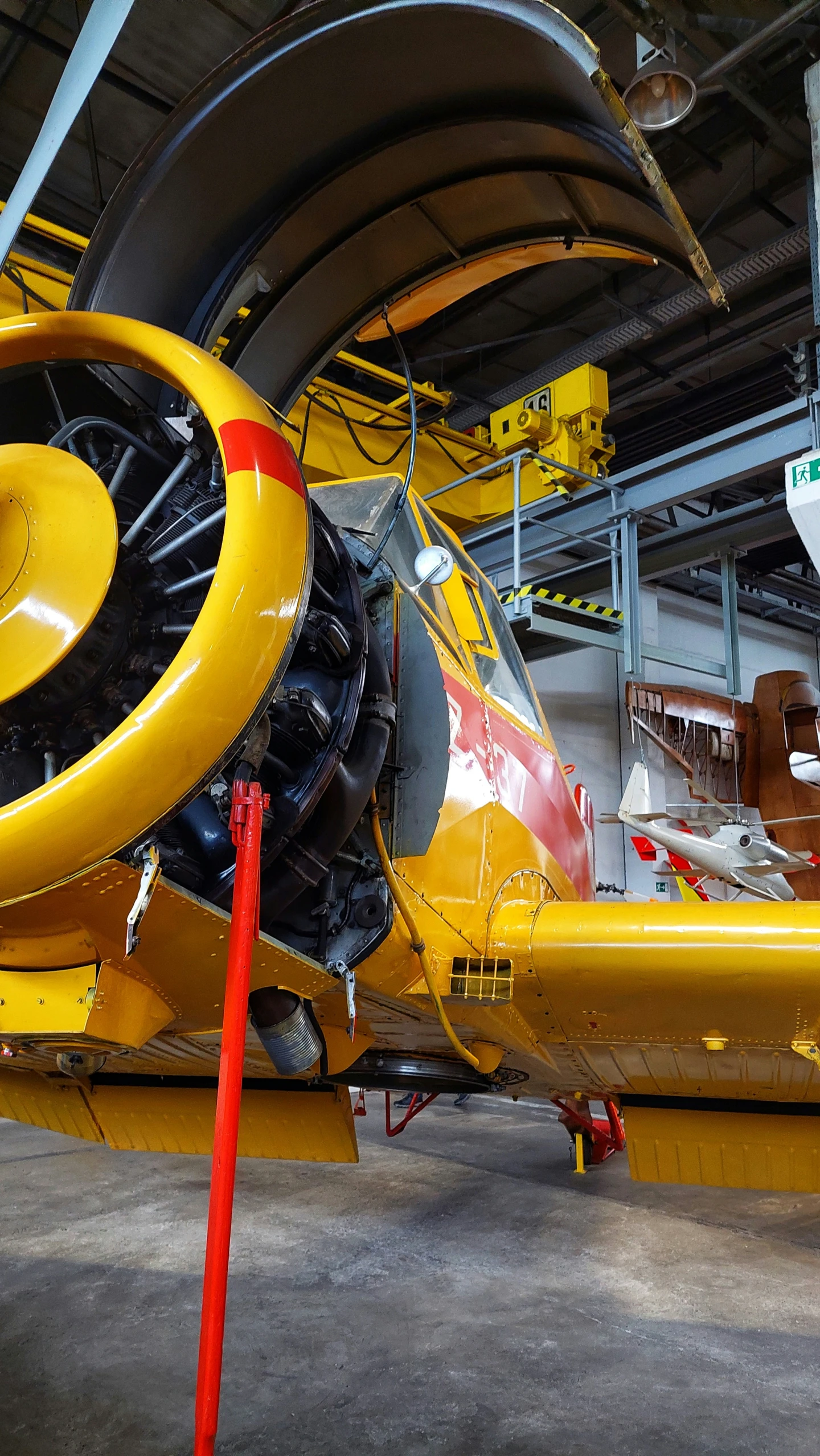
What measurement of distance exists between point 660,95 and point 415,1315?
5514mm

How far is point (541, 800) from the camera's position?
3.63 m

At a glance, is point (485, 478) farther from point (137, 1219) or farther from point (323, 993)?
point (323, 993)

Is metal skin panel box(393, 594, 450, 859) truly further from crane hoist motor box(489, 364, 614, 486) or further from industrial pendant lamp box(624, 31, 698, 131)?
crane hoist motor box(489, 364, 614, 486)

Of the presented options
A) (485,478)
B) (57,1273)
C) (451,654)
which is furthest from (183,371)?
(485,478)

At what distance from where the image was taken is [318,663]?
216cm

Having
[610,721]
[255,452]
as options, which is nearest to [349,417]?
[255,452]

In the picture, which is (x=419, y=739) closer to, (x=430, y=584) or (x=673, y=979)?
(x=430, y=584)

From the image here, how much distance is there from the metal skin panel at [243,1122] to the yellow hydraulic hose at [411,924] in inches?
69.8

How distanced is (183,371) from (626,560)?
7.37 m

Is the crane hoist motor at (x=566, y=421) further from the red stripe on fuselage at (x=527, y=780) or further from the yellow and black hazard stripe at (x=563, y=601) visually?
the red stripe on fuselage at (x=527, y=780)

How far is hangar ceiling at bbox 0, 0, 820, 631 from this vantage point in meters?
7.33

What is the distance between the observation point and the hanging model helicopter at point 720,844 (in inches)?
363

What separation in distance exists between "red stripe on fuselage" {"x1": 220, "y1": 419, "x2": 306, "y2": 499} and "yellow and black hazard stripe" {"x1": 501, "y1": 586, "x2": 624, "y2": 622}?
647 cm

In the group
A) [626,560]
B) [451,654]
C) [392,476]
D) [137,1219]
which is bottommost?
[137,1219]
